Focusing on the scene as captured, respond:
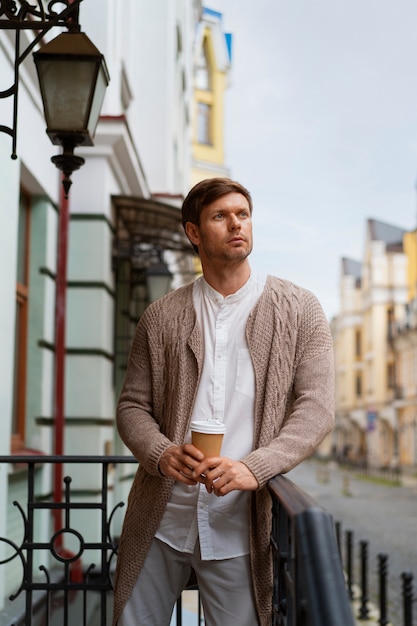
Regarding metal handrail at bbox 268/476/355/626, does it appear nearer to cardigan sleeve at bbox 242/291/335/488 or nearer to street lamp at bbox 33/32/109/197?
cardigan sleeve at bbox 242/291/335/488

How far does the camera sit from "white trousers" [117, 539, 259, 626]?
2.54 meters

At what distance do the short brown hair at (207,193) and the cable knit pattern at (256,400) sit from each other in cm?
31

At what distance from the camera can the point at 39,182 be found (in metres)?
6.53

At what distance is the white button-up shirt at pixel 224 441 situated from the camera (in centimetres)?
253

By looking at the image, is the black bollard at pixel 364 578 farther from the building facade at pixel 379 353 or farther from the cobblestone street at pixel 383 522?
the building facade at pixel 379 353

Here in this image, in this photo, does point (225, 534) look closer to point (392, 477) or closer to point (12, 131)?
point (12, 131)

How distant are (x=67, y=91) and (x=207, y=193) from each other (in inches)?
61.7

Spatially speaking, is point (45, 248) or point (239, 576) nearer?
point (239, 576)

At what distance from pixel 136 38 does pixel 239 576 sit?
1072cm

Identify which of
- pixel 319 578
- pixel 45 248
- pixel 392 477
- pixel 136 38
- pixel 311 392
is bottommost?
pixel 392 477

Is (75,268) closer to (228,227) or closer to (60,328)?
(60,328)

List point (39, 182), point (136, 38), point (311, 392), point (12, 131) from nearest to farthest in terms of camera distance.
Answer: point (311, 392) < point (12, 131) < point (39, 182) < point (136, 38)

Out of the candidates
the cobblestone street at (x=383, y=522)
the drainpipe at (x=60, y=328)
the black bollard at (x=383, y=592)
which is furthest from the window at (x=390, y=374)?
the drainpipe at (x=60, y=328)

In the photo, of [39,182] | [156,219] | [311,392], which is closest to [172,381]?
[311,392]
